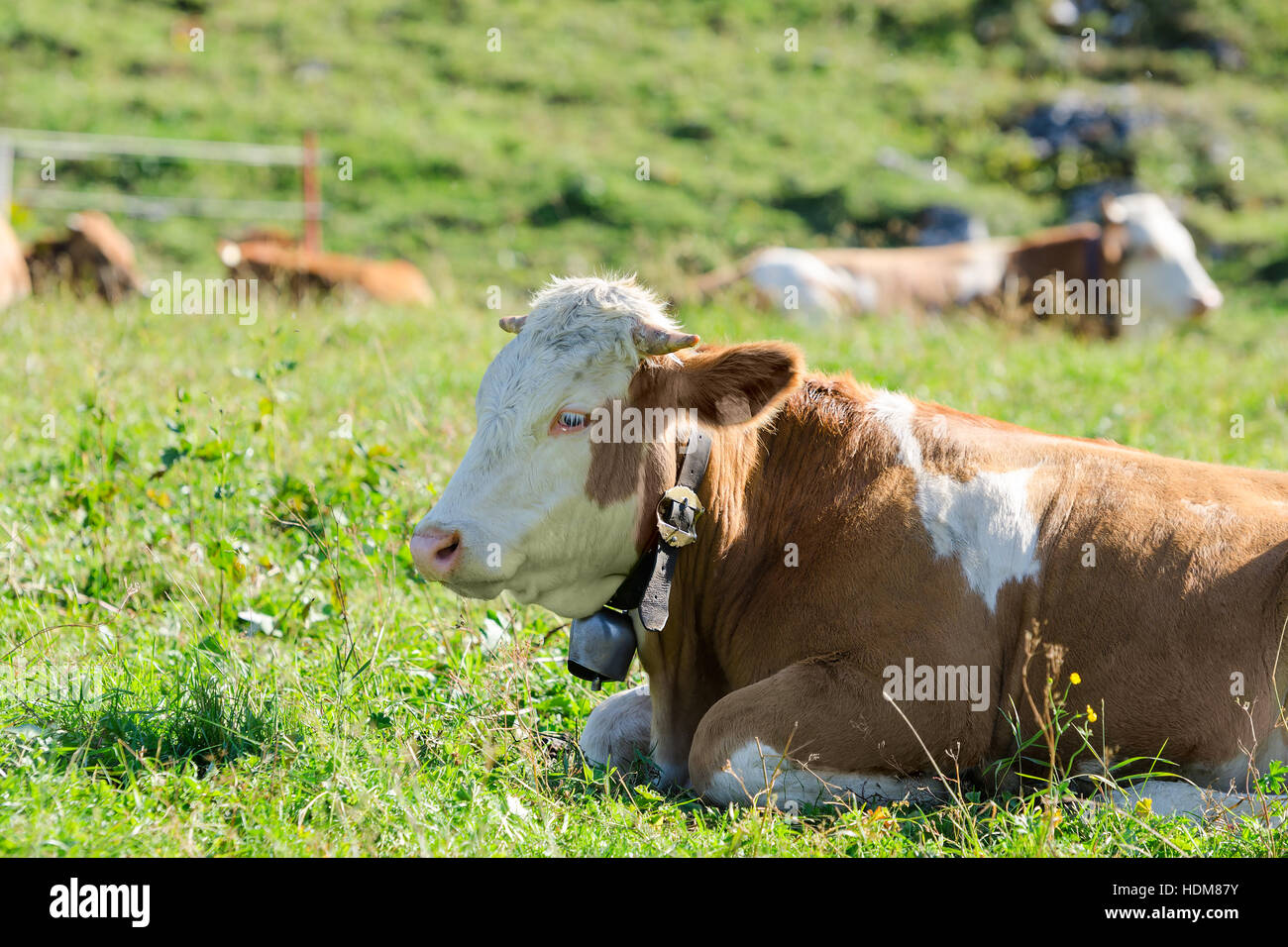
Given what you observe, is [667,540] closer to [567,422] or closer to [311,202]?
[567,422]

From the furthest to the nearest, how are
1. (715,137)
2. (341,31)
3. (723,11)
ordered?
(723,11), (341,31), (715,137)

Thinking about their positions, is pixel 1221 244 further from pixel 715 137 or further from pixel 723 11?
pixel 723 11

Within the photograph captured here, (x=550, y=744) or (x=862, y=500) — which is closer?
(x=862, y=500)

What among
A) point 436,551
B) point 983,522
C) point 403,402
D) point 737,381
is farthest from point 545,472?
point 403,402

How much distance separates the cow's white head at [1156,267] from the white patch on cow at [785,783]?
11205 millimetres

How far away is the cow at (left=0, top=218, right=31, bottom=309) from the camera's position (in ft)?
37.5

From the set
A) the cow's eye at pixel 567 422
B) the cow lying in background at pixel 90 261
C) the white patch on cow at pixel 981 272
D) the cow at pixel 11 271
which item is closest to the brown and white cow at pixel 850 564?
the cow's eye at pixel 567 422

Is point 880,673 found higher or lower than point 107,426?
lower

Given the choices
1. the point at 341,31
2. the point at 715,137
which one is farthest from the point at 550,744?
the point at 341,31

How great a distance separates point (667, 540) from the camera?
13.3 feet

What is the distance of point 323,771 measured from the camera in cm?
385

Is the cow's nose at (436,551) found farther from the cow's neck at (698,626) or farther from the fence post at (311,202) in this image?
the fence post at (311,202)

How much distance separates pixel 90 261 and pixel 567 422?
10781 mm

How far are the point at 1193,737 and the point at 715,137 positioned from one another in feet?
64.7
